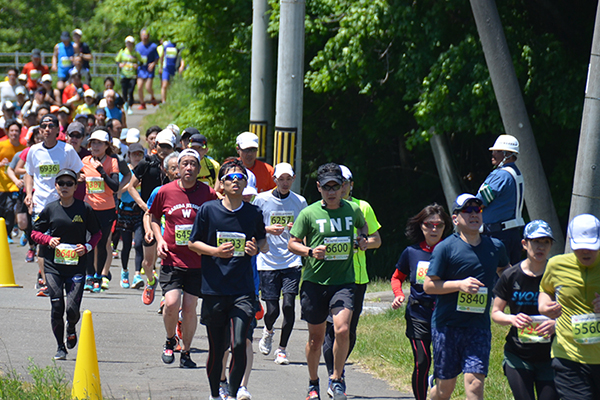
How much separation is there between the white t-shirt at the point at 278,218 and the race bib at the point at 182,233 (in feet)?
3.11

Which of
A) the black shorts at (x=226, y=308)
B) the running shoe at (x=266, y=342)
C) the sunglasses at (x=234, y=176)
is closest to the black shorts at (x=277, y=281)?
the running shoe at (x=266, y=342)

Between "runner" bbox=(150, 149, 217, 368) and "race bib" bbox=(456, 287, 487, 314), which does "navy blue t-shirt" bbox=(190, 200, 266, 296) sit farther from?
"race bib" bbox=(456, 287, 487, 314)

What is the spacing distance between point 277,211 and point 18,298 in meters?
4.63

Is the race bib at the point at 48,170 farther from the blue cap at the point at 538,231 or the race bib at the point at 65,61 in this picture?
the race bib at the point at 65,61

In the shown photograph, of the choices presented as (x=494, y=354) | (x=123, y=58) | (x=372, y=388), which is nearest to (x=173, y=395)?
(x=372, y=388)

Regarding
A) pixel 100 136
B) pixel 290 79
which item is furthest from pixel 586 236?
pixel 100 136

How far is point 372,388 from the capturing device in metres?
8.19

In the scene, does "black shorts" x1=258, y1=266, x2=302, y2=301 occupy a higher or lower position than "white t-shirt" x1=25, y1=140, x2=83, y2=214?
lower

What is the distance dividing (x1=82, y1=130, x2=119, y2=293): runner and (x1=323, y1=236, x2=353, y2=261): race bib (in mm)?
4882

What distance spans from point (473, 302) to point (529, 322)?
0.56 meters

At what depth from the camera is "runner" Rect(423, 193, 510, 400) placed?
20.5ft

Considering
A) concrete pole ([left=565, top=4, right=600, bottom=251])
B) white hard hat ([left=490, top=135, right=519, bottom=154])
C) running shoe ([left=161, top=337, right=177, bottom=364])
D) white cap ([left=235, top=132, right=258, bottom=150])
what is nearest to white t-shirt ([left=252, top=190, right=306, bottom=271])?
white cap ([left=235, top=132, right=258, bottom=150])

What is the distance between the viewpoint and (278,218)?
8750 millimetres

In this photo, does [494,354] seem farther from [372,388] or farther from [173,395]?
[173,395]
